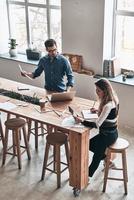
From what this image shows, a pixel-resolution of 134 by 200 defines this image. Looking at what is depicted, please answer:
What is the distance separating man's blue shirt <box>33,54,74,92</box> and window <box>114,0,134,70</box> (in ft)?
3.89

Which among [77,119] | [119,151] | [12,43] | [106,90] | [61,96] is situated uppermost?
[12,43]

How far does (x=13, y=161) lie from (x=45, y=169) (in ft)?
2.10

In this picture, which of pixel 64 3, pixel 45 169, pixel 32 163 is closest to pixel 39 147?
pixel 32 163

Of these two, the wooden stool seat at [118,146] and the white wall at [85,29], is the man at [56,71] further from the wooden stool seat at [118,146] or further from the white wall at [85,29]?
the wooden stool seat at [118,146]

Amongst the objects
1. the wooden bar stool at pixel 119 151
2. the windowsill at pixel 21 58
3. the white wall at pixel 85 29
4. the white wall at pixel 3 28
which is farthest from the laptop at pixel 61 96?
the white wall at pixel 3 28

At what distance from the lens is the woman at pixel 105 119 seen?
157 inches

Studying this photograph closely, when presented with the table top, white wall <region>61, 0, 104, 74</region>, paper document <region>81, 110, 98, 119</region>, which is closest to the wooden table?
the table top

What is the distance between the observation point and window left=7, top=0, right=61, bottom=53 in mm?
6574

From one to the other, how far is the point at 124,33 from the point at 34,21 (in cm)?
188

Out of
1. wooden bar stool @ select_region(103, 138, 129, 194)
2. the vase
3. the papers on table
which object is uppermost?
the vase

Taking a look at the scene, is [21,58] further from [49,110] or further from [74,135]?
[74,135]

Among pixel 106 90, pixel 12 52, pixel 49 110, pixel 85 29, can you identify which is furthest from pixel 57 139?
pixel 12 52

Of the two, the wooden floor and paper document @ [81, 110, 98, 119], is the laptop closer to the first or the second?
paper document @ [81, 110, 98, 119]

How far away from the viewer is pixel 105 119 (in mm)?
4031
